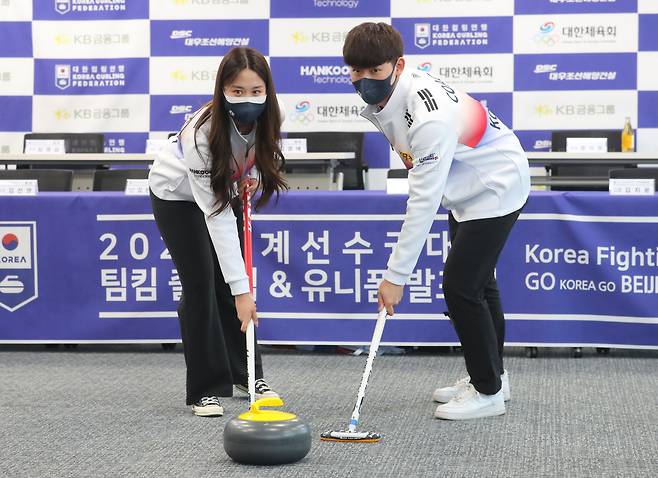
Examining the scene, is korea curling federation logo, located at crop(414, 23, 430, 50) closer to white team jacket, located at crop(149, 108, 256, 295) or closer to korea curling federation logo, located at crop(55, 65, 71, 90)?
korea curling federation logo, located at crop(55, 65, 71, 90)

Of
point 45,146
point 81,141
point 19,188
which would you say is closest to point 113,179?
point 19,188

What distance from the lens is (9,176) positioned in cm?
548

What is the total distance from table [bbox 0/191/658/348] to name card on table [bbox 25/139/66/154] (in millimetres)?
3035

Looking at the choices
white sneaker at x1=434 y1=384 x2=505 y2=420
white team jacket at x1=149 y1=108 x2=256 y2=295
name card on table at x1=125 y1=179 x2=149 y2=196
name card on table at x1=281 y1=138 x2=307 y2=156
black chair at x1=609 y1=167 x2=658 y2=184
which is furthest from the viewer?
name card on table at x1=281 y1=138 x2=307 y2=156

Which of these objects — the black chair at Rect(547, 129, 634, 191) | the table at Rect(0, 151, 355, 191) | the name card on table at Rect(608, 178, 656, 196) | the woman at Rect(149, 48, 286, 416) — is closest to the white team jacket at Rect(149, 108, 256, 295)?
the woman at Rect(149, 48, 286, 416)

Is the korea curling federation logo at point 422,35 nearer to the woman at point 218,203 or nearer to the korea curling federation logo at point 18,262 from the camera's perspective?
the korea curling federation logo at point 18,262

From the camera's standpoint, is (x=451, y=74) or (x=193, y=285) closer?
(x=193, y=285)

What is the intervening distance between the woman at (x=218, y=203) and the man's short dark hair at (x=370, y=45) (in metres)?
0.25

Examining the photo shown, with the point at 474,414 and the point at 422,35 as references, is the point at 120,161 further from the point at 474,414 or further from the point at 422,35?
the point at 474,414

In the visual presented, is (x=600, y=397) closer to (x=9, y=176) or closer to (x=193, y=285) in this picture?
(x=193, y=285)

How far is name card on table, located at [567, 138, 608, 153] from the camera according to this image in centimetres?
723

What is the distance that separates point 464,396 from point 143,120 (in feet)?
18.0

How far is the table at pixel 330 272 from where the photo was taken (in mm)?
4262

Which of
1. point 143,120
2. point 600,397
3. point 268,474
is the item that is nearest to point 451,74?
point 143,120
